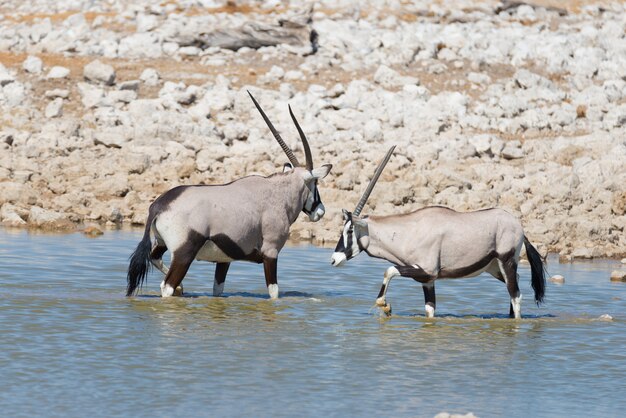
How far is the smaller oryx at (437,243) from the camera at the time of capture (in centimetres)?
1115

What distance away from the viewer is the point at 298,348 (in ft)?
32.1

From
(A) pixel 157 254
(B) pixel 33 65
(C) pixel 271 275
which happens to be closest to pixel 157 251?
(A) pixel 157 254

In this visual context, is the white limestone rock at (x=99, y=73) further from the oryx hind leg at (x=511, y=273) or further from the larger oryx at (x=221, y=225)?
the oryx hind leg at (x=511, y=273)

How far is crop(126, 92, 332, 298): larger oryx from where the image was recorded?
460 inches

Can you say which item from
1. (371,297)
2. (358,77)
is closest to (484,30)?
(358,77)

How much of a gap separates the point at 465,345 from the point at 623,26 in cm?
2493

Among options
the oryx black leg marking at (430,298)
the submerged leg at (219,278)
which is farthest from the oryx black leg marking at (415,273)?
the submerged leg at (219,278)

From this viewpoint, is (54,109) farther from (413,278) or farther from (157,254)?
(413,278)

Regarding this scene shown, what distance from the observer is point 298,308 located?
39.0 ft

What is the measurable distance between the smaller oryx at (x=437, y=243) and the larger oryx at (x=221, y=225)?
117 cm

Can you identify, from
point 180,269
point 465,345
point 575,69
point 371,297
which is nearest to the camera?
point 465,345

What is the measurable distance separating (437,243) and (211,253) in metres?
2.29

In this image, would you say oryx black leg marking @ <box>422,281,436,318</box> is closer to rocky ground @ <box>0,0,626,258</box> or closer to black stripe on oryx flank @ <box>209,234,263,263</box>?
black stripe on oryx flank @ <box>209,234,263,263</box>

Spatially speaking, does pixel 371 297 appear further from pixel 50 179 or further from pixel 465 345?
pixel 50 179
